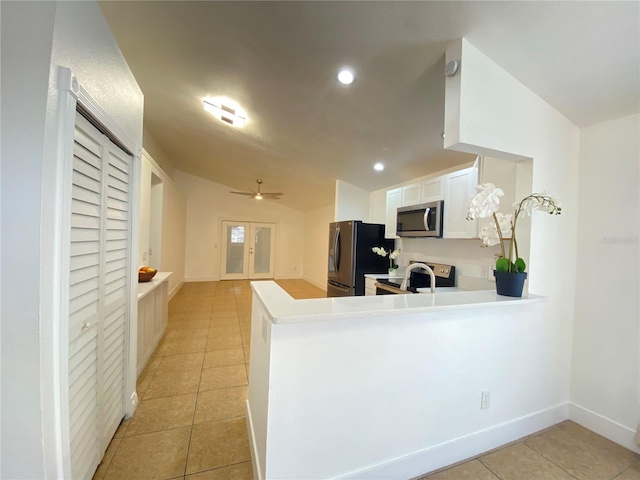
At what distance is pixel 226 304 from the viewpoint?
520 centimetres

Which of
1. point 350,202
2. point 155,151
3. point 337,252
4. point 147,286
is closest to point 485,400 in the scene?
point 337,252

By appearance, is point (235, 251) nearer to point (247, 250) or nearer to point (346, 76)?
point (247, 250)

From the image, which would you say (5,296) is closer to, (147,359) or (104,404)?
(104,404)

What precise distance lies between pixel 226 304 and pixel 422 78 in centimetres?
476

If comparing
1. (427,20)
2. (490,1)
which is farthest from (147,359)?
(490,1)

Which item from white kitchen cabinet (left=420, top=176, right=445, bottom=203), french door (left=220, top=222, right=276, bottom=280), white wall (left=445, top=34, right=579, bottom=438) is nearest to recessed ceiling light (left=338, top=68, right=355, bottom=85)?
white wall (left=445, top=34, right=579, bottom=438)

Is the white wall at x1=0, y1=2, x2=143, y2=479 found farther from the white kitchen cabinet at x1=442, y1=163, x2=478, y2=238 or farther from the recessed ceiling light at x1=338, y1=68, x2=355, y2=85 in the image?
the white kitchen cabinet at x1=442, y1=163, x2=478, y2=238

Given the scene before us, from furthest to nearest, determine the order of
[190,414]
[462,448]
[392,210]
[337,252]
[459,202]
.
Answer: [337,252]
[392,210]
[459,202]
[190,414]
[462,448]

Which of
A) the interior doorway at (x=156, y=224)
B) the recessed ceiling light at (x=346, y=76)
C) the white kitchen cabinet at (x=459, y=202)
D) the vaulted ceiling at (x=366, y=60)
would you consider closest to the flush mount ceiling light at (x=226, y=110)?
the vaulted ceiling at (x=366, y=60)

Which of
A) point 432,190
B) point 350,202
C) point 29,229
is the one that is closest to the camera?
point 29,229

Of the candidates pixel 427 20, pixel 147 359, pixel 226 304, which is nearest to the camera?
pixel 427 20

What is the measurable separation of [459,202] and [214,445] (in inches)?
109

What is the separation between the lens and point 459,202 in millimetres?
2646

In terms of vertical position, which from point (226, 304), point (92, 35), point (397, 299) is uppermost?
point (92, 35)
